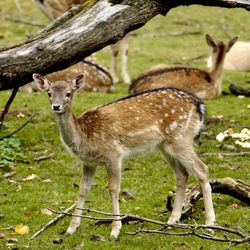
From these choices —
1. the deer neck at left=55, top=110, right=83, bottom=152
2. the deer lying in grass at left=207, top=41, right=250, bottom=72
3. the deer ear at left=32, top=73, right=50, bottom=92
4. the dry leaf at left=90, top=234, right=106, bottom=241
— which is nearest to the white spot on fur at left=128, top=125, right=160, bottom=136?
the deer neck at left=55, top=110, right=83, bottom=152

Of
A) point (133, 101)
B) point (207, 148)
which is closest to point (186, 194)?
point (133, 101)

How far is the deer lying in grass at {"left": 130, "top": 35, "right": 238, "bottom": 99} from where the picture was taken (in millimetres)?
12367

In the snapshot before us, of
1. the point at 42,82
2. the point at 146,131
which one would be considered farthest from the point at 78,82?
the point at 146,131

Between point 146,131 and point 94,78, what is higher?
point 146,131

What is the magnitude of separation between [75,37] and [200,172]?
214cm

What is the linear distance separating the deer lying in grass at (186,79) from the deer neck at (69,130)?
563cm

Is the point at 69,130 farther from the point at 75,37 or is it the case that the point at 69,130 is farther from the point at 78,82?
the point at 75,37

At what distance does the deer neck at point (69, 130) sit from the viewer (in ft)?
21.8

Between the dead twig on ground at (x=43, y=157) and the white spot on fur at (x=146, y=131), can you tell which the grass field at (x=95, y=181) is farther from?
the white spot on fur at (x=146, y=131)

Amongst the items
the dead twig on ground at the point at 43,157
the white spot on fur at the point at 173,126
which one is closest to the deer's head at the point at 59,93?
the white spot on fur at the point at 173,126

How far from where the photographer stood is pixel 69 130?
6668 mm

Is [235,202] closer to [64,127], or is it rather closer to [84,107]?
[64,127]

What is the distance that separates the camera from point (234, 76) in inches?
606

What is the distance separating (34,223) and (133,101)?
1.52 m
